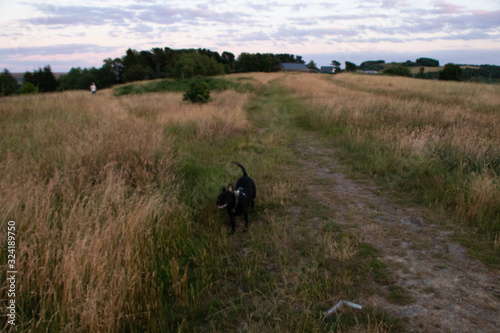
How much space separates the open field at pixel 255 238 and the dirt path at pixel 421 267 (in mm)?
15

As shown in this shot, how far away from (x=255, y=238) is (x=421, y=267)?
1880mm

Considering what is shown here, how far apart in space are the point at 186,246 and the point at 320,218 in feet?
6.44

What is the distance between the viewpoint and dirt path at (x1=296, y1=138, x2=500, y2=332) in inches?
90.4

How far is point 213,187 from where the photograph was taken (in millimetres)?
4977

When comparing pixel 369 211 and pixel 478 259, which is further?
pixel 369 211

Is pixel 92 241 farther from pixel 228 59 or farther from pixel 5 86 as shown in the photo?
pixel 228 59

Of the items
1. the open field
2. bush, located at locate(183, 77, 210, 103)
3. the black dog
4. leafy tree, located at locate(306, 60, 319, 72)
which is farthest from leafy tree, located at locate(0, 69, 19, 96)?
leafy tree, located at locate(306, 60, 319, 72)

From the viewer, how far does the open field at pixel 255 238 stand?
2.30 metres

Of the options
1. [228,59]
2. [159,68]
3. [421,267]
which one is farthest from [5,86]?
[228,59]

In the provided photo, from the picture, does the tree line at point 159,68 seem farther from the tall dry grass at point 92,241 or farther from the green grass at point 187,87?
the tall dry grass at point 92,241

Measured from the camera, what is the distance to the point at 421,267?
2963mm

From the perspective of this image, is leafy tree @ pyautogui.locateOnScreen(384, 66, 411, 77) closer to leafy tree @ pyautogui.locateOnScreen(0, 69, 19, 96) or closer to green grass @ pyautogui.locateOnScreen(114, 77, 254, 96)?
green grass @ pyautogui.locateOnScreen(114, 77, 254, 96)

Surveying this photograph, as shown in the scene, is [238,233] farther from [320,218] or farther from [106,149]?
[106,149]

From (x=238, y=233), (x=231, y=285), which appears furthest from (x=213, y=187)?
(x=231, y=285)
